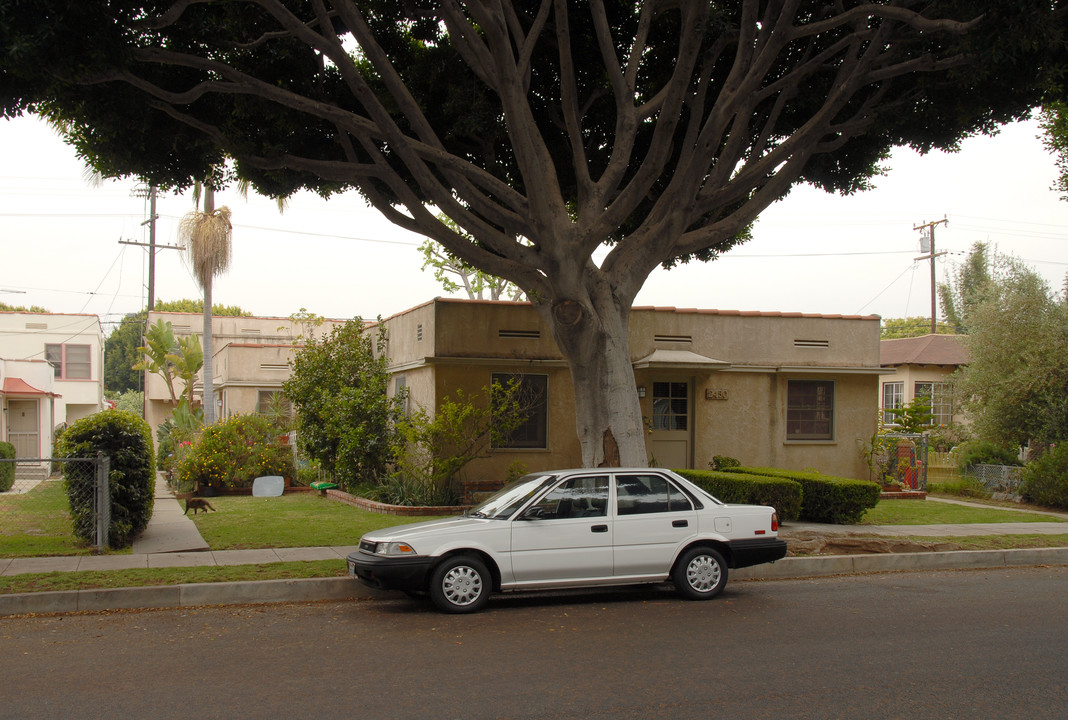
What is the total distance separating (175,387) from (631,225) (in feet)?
A: 93.0

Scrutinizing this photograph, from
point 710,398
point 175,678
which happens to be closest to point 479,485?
point 710,398

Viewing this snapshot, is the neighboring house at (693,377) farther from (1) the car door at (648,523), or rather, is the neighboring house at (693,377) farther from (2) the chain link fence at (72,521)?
(1) the car door at (648,523)

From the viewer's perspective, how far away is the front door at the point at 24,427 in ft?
91.2

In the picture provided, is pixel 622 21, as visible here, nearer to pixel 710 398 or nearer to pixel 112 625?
pixel 710 398

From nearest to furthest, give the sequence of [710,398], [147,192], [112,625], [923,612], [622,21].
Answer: [112,625]
[923,612]
[622,21]
[710,398]
[147,192]

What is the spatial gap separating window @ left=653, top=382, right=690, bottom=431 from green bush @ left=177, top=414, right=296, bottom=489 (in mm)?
8994

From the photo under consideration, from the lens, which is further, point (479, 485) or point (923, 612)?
point (479, 485)

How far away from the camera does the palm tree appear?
87.1ft

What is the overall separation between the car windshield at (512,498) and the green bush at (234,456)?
1212cm

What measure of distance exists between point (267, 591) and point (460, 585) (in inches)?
89.4

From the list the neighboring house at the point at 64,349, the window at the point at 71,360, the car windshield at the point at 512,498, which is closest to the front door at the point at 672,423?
the car windshield at the point at 512,498

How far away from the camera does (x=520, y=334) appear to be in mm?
17953

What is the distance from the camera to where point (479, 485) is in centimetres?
1733

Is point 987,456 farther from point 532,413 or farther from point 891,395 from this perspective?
point 532,413
